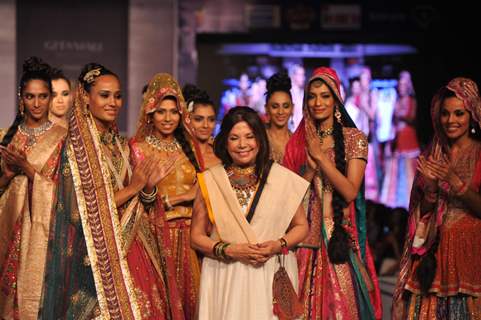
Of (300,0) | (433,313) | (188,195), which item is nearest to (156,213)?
(188,195)

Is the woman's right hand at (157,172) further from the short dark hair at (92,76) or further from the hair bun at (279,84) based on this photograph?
the hair bun at (279,84)

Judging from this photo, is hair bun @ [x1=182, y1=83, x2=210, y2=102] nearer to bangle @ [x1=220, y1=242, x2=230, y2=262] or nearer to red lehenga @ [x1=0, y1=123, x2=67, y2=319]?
red lehenga @ [x1=0, y1=123, x2=67, y2=319]

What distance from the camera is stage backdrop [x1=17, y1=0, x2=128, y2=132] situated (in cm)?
1130

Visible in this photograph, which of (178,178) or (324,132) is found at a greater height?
(324,132)

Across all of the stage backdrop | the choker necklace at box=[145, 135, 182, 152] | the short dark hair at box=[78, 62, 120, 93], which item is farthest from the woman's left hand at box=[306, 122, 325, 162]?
the stage backdrop

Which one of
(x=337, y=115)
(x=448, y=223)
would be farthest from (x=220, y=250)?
(x=448, y=223)

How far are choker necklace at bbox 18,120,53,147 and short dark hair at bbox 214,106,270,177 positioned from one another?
6.32ft

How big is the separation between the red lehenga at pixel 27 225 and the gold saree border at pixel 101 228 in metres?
1.01

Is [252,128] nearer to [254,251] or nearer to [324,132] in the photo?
[254,251]

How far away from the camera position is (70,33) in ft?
37.2

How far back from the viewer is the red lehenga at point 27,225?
650cm

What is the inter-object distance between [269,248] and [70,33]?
6.94 m

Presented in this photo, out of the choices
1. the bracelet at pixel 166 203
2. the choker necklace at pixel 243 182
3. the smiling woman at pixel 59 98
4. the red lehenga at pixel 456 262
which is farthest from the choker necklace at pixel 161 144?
the red lehenga at pixel 456 262

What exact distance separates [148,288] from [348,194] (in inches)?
46.9
